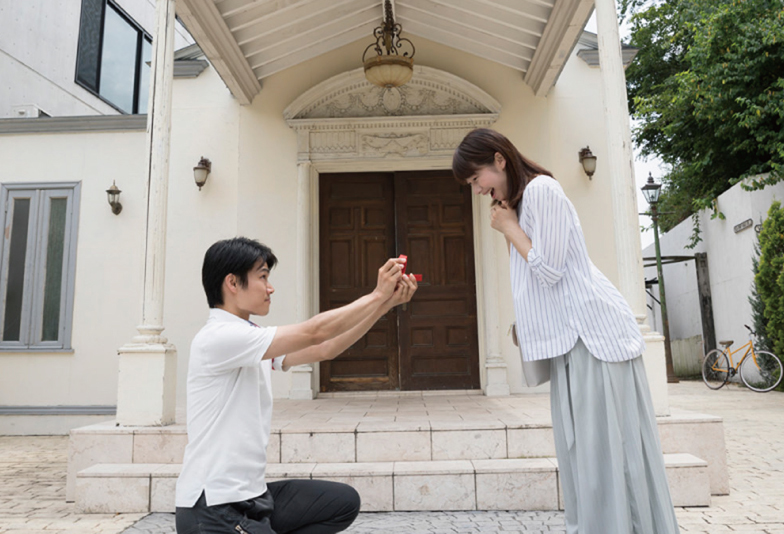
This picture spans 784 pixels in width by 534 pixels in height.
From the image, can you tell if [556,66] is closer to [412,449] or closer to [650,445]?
[412,449]

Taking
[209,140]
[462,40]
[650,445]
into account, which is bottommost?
[650,445]

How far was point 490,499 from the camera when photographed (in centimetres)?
365

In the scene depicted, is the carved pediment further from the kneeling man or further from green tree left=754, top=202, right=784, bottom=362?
green tree left=754, top=202, right=784, bottom=362

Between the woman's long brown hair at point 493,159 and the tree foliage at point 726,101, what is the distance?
408 inches

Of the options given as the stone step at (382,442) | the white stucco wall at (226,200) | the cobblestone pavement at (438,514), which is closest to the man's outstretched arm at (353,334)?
the cobblestone pavement at (438,514)

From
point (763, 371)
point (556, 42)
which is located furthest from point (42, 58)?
point (763, 371)

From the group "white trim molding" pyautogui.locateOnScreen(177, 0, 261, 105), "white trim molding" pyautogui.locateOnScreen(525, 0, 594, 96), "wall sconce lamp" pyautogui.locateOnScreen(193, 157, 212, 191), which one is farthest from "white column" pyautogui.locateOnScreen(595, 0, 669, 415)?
"wall sconce lamp" pyautogui.locateOnScreen(193, 157, 212, 191)

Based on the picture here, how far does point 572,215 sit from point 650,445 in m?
0.75

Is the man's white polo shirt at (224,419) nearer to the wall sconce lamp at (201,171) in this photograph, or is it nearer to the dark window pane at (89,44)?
the wall sconce lamp at (201,171)

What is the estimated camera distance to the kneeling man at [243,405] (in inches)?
68.6

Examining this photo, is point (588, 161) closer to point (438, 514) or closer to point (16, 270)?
point (438, 514)

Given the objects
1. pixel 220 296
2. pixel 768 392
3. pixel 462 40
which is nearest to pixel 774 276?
pixel 768 392

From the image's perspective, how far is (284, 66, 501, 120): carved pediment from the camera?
271 inches

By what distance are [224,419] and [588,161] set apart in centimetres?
582
